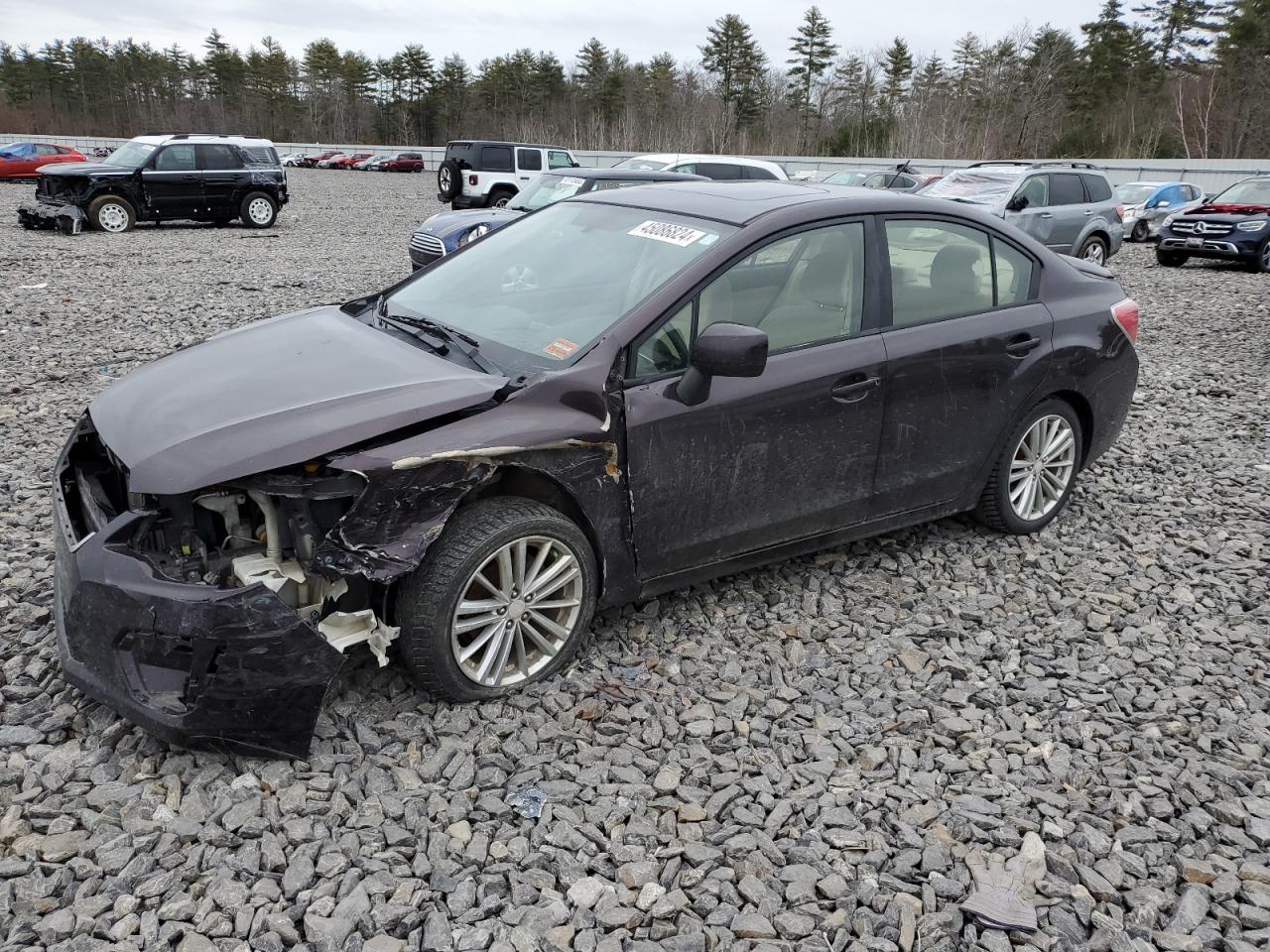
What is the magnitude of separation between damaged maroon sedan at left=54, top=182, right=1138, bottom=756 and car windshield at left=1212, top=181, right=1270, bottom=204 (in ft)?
50.3

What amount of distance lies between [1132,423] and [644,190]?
4633 millimetres

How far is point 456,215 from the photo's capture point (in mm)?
12992

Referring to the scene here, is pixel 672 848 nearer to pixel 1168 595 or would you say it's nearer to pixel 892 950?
pixel 892 950

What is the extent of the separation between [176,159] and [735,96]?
64.0 m

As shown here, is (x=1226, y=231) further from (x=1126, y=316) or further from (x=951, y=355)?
(x=951, y=355)

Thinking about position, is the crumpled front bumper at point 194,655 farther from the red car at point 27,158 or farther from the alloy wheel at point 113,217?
the red car at point 27,158

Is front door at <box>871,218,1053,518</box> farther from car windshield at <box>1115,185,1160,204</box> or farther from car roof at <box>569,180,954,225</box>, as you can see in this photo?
car windshield at <box>1115,185,1160,204</box>

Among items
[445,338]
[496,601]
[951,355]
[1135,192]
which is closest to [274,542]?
[496,601]

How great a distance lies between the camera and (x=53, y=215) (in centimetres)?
1675

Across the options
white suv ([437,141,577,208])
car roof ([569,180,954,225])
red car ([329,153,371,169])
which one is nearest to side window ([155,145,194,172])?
white suv ([437,141,577,208])

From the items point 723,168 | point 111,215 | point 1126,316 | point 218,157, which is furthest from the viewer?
point 218,157

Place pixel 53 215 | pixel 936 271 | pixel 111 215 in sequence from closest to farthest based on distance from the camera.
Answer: pixel 936 271 < pixel 53 215 < pixel 111 215

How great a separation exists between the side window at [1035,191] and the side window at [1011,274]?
11.0m

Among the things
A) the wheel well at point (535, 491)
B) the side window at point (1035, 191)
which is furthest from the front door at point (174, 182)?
the wheel well at point (535, 491)
